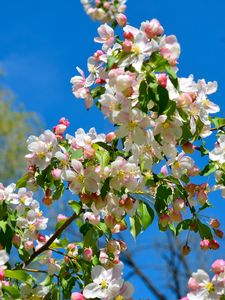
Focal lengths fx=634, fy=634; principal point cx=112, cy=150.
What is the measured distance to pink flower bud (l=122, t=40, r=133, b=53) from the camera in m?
1.64

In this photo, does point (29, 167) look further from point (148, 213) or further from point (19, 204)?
point (148, 213)

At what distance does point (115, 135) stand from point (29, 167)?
0.34m

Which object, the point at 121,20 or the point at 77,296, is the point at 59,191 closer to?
the point at 77,296

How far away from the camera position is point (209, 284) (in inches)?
60.8

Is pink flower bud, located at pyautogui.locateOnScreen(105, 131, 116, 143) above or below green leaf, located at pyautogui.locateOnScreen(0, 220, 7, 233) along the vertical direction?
above

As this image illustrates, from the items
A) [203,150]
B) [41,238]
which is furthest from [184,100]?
[41,238]

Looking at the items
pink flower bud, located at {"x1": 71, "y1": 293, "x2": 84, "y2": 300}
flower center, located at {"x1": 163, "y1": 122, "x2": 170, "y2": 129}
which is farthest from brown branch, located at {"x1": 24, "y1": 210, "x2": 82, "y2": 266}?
flower center, located at {"x1": 163, "y1": 122, "x2": 170, "y2": 129}

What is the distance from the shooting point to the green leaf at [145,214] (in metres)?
1.85

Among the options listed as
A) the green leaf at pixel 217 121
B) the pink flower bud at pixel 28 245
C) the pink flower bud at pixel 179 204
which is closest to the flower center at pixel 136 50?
the green leaf at pixel 217 121

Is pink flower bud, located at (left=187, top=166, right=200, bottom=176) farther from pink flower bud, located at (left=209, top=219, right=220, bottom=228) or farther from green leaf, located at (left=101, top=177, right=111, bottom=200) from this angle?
green leaf, located at (left=101, top=177, right=111, bottom=200)

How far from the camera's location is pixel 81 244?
7.13 ft

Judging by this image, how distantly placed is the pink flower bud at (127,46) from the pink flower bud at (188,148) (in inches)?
14.0

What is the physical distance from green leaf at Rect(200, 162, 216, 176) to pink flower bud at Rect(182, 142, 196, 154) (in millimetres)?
88

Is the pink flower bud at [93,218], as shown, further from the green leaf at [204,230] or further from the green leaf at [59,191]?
the green leaf at [204,230]
